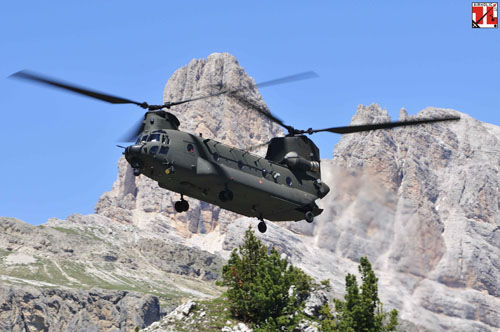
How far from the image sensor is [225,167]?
184 feet

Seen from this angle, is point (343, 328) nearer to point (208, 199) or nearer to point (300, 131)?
point (300, 131)

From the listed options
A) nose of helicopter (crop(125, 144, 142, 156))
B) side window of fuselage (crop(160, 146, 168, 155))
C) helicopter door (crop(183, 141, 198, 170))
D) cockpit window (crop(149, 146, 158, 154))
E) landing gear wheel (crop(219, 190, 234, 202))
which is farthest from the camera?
landing gear wheel (crop(219, 190, 234, 202))

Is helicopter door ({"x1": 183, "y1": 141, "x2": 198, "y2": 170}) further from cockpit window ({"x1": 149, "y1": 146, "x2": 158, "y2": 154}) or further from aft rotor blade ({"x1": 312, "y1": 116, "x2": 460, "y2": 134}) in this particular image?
aft rotor blade ({"x1": 312, "y1": 116, "x2": 460, "y2": 134})

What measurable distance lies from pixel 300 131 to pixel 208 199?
11.4 meters

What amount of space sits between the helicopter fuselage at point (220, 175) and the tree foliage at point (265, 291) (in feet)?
93.0

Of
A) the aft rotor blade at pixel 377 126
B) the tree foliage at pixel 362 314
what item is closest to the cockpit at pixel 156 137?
the aft rotor blade at pixel 377 126

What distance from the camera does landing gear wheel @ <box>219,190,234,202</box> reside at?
55.8m

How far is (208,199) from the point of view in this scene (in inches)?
2238

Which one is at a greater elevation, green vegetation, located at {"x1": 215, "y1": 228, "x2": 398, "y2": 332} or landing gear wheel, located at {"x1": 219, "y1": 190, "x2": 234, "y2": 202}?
landing gear wheel, located at {"x1": 219, "y1": 190, "x2": 234, "y2": 202}

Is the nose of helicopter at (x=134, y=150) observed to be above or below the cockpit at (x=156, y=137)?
below

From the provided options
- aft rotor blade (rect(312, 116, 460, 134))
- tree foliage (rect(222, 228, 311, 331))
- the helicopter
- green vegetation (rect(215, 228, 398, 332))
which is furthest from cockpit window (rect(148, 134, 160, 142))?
tree foliage (rect(222, 228, 311, 331))

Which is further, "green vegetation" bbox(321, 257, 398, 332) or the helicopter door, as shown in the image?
"green vegetation" bbox(321, 257, 398, 332)

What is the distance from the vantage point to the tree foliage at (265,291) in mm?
89000

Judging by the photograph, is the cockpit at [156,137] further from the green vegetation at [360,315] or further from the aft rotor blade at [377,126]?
the green vegetation at [360,315]
